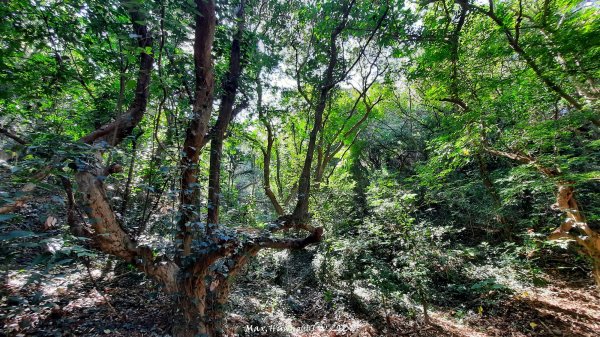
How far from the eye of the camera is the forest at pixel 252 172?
2201 millimetres

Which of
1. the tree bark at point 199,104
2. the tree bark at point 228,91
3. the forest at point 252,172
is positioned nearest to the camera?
the forest at point 252,172

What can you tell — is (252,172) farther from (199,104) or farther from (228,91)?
(199,104)

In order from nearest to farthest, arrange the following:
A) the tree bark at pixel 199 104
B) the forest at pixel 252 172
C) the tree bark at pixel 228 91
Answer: the forest at pixel 252 172 → the tree bark at pixel 199 104 → the tree bark at pixel 228 91

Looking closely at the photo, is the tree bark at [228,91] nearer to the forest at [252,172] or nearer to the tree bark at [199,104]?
the forest at [252,172]

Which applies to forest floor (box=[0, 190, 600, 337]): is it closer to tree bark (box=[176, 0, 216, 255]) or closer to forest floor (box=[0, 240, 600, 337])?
forest floor (box=[0, 240, 600, 337])

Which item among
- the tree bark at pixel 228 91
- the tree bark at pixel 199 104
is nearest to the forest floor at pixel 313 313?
the tree bark at pixel 199 104

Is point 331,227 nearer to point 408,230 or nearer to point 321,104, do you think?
point 408,230

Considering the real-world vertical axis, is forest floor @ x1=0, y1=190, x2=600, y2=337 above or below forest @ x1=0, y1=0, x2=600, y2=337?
below

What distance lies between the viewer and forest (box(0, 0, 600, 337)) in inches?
86.7

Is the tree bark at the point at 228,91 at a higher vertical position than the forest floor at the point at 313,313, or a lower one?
higher

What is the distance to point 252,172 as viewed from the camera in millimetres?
5445

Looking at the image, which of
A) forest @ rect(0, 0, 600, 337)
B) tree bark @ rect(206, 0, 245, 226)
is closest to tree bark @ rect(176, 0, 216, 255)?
forest @ rect(0, 0, 600, 337)

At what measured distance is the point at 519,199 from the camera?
7.05m

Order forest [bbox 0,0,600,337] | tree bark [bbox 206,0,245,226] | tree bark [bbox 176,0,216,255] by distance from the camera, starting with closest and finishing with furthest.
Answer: forest [bbox 0,0,600,337] → tree bark [bbox 176,0,216,255] → tree bark [bbox 206,0,245,226]
